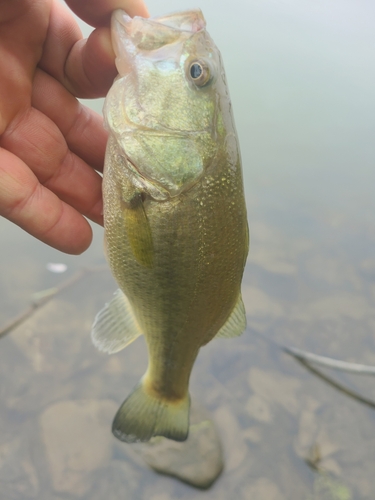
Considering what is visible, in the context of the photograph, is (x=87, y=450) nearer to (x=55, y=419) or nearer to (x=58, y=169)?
(x=55, y=419)

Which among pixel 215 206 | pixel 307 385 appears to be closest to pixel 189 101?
pixel 215 206

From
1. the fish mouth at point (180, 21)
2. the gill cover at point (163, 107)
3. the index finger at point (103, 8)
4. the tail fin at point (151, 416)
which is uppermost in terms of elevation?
the index finger at point (103, 8)

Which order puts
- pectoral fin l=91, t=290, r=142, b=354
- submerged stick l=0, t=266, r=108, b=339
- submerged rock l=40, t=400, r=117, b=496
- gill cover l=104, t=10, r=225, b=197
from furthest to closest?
1. submerged stick l=0, t=266, r=108, b=339
2. submerged rock l=40, t=400, r=117, b=496
3. pectoral fin l=91, t=290, r=142, b=354
4. gill cover l=104, t=10, r=225, b=197

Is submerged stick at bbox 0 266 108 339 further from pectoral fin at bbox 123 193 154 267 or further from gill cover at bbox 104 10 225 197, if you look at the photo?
gill cover at bbox 104 10 225 197

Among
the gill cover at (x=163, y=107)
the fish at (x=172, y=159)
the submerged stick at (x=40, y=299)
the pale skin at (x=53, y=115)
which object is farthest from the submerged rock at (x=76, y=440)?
the gill cover at (x=163, y=107)

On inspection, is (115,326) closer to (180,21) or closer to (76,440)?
(180,21)

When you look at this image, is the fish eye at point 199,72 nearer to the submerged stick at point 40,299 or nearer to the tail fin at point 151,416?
the tail fin at point 151,416

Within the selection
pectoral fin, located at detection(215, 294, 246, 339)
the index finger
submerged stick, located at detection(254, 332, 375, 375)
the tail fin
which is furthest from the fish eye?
submerged stick, located at detection(254, 332, 375, 375)

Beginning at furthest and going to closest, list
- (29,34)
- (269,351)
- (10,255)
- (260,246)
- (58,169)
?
(260,246) < (10,255) < (269,351) < (58,169) < (29,34)
